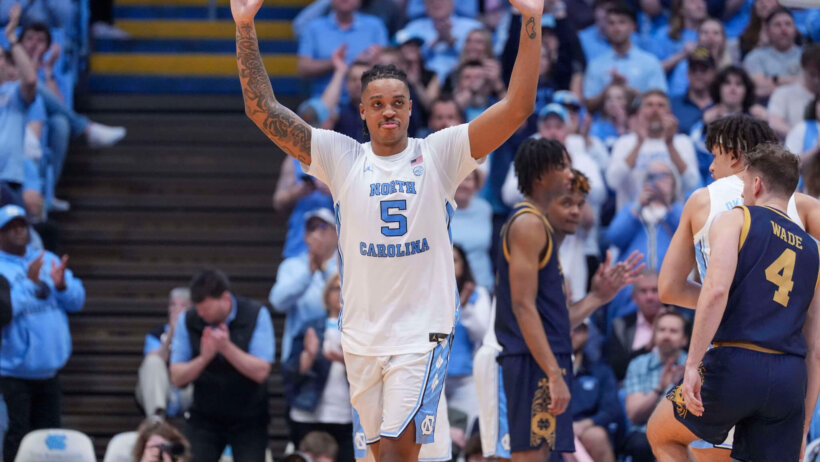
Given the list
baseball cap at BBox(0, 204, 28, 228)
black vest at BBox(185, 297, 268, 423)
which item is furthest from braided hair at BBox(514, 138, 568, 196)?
baseball cap at BBox(0, 204, 28, 228)

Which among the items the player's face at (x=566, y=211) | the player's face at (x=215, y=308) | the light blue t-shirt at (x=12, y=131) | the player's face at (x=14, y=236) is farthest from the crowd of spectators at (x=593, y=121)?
the light blue t-shirt at (x=12, y=131)

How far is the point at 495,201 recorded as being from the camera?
1056 cm

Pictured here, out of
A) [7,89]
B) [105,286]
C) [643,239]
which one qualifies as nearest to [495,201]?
[643,239]

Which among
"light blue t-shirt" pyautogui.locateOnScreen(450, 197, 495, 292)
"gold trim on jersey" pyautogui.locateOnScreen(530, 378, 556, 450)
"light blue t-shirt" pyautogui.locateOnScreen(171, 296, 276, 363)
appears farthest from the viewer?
"light blue t-shirt" pyautogui.locateOnScreen(450, 197, 495, 292)

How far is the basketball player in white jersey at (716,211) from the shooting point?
541 cm

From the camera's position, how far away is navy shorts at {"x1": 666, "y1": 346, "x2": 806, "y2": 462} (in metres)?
5.04

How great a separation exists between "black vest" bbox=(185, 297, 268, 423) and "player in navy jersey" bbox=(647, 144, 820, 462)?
4164mm

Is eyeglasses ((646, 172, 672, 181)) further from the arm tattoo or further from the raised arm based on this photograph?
the raised arm

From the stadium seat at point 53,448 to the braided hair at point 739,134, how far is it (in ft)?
17.1

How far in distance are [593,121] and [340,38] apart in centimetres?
278

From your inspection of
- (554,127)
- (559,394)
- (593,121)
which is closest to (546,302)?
(559,394)

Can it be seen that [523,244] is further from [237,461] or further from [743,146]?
[237,461]

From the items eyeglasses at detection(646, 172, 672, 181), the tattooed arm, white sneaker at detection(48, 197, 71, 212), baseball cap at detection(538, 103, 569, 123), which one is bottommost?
white sneaker at detection(48, 197, 71, 212)

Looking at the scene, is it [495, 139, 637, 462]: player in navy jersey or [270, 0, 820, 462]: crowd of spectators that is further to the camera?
[270, 0, 820, 462]: crowd of spectators
